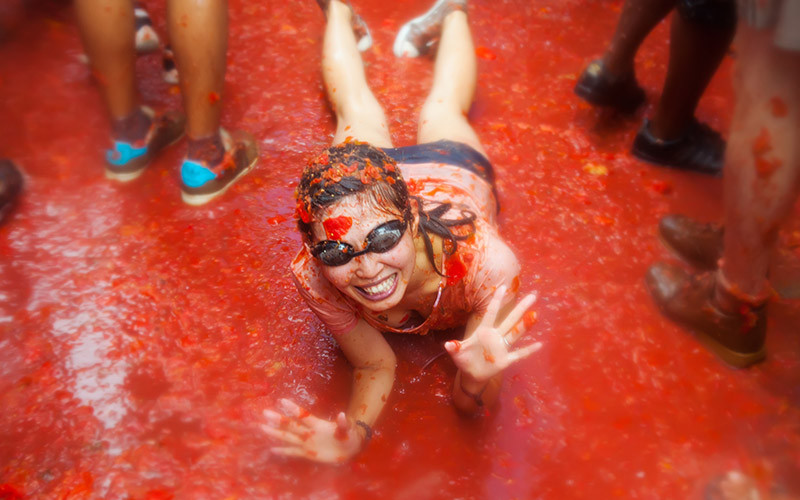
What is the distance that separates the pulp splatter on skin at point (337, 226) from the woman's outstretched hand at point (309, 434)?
18.5 inches

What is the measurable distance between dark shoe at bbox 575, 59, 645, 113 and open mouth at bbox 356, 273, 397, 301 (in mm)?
1892

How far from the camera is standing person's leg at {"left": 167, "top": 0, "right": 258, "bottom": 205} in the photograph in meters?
2.36

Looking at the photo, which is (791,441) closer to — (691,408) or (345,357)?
(691,408)

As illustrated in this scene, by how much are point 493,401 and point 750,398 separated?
86cm

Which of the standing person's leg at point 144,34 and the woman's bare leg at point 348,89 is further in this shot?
the standing person's leg at point 144,34

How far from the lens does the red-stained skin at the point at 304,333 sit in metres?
1.84

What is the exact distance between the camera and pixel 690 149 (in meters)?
2.67

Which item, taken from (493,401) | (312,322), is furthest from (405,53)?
(493,401)

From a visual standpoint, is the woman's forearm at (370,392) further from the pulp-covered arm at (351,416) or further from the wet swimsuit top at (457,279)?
the wet swimsuit top at (457,279)

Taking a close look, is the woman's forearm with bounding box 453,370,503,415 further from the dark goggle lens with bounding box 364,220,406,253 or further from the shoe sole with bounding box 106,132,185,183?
the shoe sole with bounding box 106,132,185,183

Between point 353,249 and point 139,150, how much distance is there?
160cm

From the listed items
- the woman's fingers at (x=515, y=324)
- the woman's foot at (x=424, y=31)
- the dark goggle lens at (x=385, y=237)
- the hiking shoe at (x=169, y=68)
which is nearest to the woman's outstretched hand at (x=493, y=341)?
the woman's fingers at (x=515, y=324)

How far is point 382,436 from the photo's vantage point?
75.8 inches

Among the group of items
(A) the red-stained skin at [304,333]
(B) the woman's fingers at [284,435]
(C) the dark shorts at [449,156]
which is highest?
(C) the dark shorts at [449,156]
